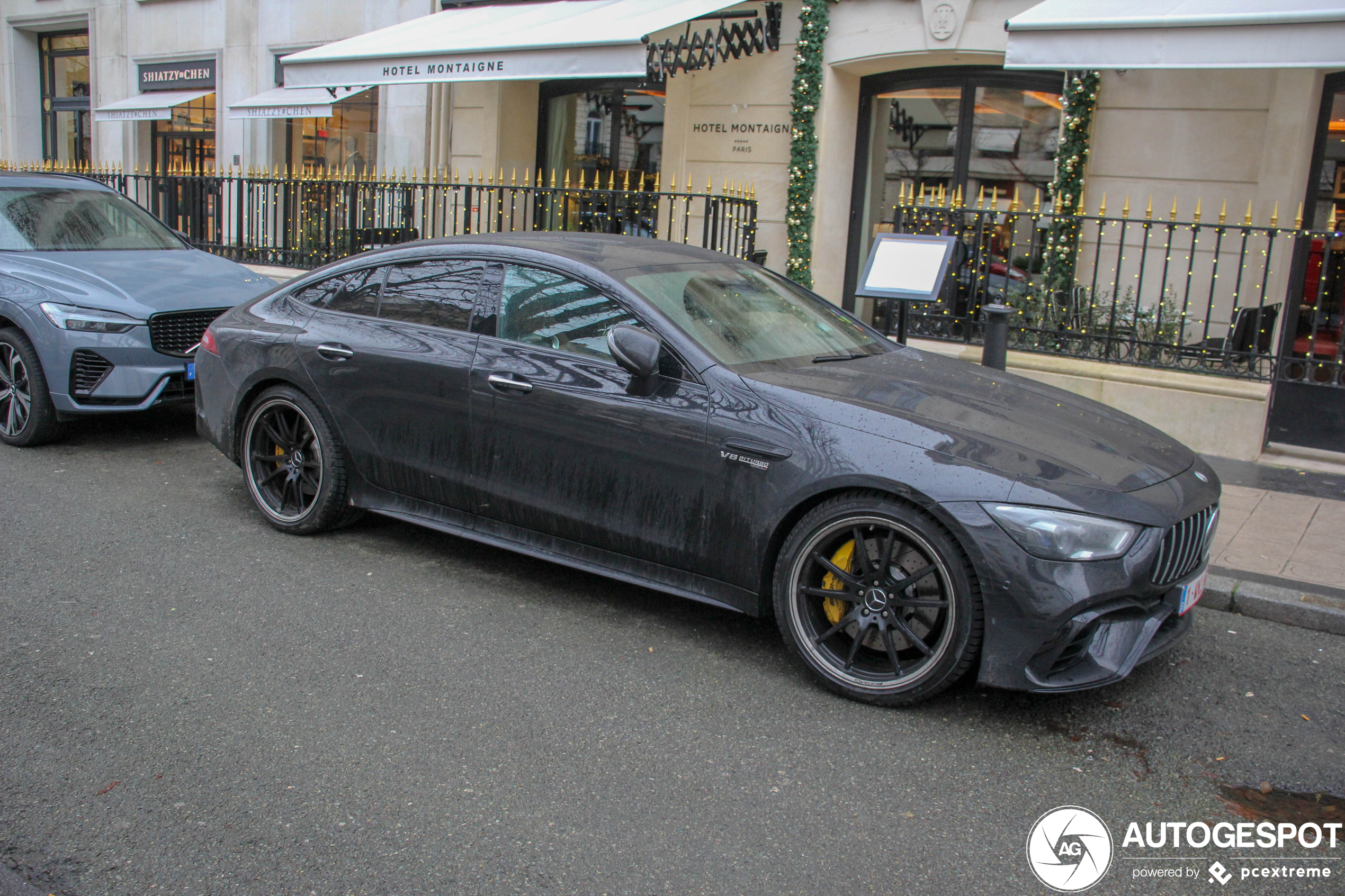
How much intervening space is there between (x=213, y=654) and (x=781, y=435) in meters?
2.28

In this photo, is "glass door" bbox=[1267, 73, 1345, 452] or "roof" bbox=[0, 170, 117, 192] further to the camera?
"roof" bbox=[0, 170, 117, 192]

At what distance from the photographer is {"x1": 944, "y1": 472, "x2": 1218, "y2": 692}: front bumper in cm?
362

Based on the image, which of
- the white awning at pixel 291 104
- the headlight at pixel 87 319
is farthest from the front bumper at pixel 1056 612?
the white awning at pixel 291 104

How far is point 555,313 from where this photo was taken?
486 centimetres

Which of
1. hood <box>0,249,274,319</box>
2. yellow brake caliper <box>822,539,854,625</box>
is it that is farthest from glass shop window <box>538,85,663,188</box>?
yellow brake caliper <box>822,539,854,625</box>

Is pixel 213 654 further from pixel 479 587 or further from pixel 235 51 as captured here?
pixel 235 51

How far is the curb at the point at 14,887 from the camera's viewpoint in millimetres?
2797

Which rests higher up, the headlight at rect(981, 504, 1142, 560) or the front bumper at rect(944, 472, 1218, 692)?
the headlight at rect(981, 504, 1142, 560)

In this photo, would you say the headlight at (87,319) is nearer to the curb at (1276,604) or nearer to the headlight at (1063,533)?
the headlight at (1063,533)

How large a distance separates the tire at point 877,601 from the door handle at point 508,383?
134 cm

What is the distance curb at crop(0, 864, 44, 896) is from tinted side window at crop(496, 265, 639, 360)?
2.69 meters

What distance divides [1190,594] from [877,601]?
3.85 ft

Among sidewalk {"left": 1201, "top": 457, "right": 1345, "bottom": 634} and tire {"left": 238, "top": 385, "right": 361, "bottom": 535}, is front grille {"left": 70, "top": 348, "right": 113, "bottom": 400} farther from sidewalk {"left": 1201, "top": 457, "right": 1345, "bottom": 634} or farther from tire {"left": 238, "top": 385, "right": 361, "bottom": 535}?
sidewalk {"left": 1201, "top": 457, "right": 1345, "bottom": 634}

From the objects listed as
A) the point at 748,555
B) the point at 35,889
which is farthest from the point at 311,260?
the point at 35,889
